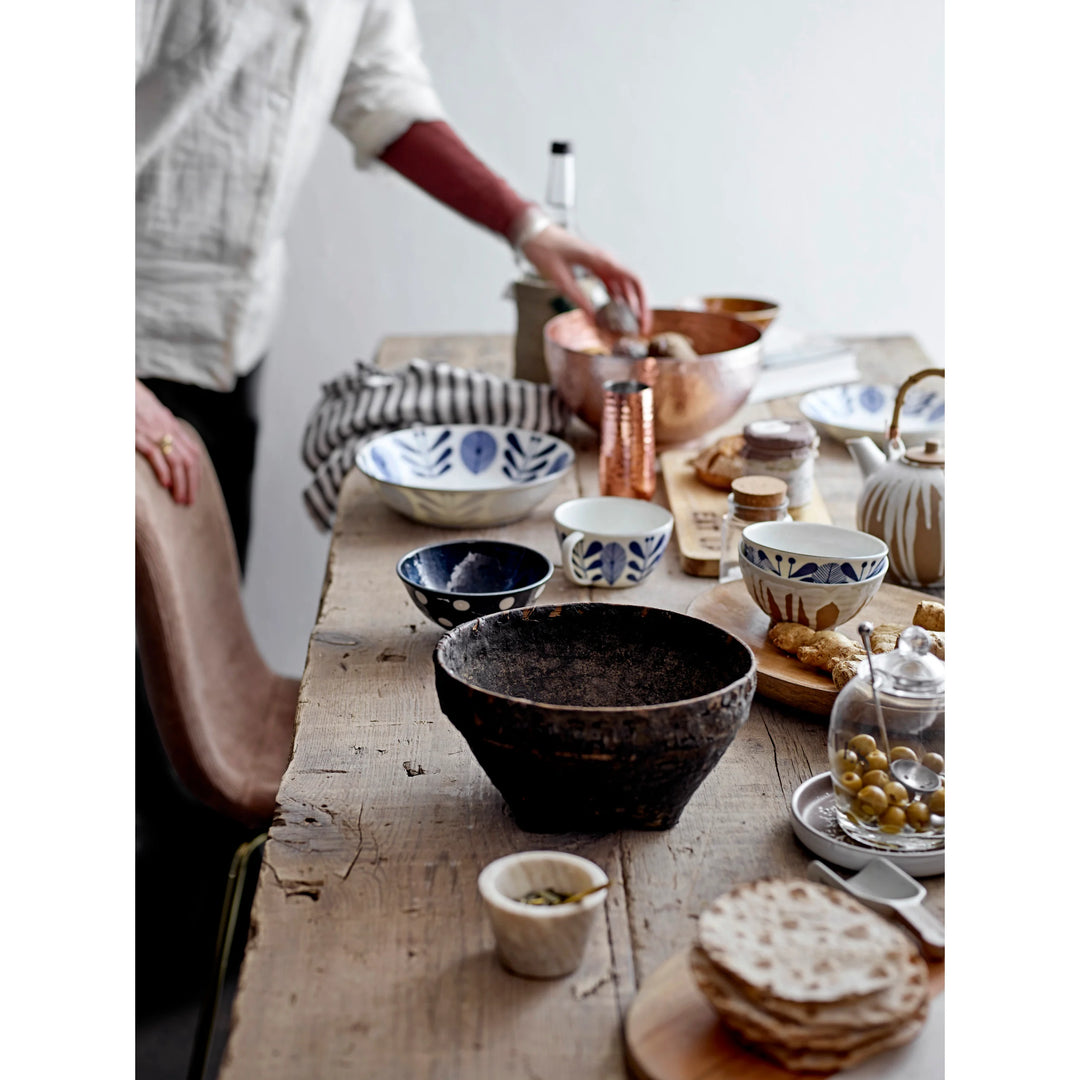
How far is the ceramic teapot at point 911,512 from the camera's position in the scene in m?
1.12

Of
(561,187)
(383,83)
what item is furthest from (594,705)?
(383,83)

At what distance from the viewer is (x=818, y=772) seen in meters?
0.82

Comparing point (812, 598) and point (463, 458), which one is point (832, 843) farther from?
point (463, 458)

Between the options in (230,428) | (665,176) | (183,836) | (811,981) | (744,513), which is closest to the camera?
(811,981)

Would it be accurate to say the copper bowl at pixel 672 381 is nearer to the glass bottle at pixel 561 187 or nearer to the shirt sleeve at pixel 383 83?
the glass bottle at pixel 561 187

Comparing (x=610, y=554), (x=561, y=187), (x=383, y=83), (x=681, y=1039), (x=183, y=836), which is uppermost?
(x=383, y=83)

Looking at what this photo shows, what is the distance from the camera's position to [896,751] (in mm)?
724

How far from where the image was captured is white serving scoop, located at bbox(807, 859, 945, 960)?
0.63 meters

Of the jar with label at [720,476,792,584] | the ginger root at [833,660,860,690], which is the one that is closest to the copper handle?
the jar with label at [720,476,792,584]

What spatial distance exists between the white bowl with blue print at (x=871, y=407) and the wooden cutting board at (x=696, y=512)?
8.3 inches

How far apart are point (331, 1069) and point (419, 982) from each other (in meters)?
0.07

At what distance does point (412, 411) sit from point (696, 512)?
43cm

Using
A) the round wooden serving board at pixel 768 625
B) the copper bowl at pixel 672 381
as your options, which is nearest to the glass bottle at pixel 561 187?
the copper bowl at pixel 672 381

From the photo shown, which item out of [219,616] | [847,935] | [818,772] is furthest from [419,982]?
[219,616]
